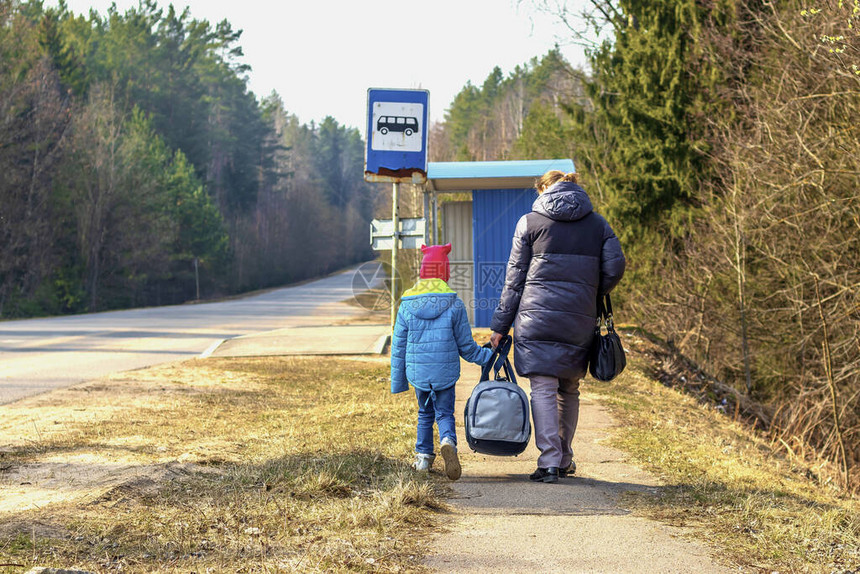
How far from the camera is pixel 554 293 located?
5809 millimetres

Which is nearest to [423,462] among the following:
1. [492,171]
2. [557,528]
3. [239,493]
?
[239,493]

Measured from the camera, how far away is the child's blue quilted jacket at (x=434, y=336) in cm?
582

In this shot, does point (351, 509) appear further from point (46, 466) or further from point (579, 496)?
point (46, 466)

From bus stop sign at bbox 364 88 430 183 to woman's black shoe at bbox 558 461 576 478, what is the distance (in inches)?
239

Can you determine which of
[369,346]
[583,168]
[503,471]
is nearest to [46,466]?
[503,471]

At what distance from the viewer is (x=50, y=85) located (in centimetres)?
4372

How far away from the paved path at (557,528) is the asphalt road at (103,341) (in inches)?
258

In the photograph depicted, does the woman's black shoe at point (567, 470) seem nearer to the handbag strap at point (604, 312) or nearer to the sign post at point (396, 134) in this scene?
the handbag strap at point (604, 312)

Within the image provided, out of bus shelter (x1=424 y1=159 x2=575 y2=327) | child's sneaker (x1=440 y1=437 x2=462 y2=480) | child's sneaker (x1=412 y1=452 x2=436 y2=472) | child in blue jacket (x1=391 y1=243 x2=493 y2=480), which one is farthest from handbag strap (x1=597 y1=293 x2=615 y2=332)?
bus shelter (x1=424 y1=159 x2=575 y2=327)

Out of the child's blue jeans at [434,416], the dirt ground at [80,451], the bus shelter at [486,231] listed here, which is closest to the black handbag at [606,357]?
the child's blue jeans at [434,416]

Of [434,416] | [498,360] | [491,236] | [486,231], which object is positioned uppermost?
[486,231]

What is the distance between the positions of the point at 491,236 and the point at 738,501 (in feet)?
42.1

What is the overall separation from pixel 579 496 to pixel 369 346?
10258 mm

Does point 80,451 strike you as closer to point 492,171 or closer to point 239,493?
point 239,493
